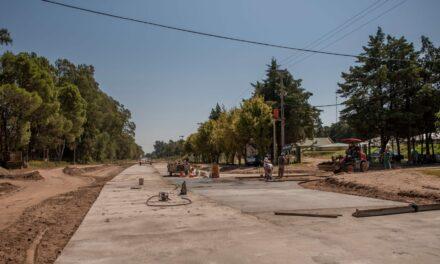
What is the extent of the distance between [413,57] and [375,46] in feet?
14.5

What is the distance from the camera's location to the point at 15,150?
182 feet

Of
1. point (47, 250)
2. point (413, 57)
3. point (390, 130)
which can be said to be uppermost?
point (413, 57)

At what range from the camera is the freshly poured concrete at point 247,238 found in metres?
7.34

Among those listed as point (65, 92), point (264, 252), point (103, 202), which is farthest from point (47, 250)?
point (65, 92)

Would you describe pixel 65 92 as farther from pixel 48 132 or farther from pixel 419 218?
pixel 419 218

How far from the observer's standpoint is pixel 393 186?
18422 mm

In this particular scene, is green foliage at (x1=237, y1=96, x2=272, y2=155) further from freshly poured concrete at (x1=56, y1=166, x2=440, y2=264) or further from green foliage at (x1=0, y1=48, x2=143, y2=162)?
freshly poured concrete at (x1=56, y1=166, x2=440, y2=264)

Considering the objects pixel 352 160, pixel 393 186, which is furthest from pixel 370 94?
pixel 393 186

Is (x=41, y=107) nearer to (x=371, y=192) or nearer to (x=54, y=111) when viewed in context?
(x=54, y=111)

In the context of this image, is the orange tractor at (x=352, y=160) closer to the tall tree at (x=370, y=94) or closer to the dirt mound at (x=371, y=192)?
the dirt mound at (x=371, y=192)

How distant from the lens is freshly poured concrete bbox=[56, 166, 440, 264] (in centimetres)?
734

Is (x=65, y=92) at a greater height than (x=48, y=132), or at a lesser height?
greater

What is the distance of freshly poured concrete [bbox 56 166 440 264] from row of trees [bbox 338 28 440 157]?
122ft

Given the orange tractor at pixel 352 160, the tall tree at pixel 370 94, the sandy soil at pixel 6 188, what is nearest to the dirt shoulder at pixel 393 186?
the orange tractor at pixel 352 160
